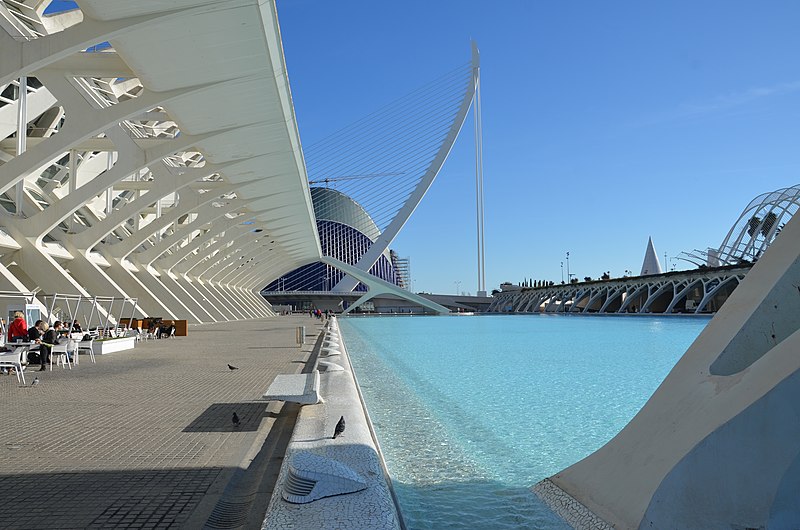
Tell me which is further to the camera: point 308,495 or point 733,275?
point 733,275

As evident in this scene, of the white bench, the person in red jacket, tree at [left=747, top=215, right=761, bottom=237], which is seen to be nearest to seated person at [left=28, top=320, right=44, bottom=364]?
the person in red jacket

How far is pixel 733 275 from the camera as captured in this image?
101ft

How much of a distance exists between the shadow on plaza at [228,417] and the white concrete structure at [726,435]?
245cm

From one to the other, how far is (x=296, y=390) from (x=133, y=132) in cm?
1160

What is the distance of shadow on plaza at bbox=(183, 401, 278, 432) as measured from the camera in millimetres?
4156

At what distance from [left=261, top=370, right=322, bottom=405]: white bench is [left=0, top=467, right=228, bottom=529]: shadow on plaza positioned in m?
1.24

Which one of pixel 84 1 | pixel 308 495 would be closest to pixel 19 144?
pixel 84 1

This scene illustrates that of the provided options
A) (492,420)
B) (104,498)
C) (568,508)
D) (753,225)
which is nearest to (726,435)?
(568,508)

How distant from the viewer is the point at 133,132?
47.0ft

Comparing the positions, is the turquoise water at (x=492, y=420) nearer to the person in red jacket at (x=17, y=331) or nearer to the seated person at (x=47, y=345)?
the seated person at (x=47, y=345)

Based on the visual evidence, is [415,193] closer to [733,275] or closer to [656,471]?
[733,275]

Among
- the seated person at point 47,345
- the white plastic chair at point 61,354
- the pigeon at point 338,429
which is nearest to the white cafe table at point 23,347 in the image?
the seated person at point 47,345

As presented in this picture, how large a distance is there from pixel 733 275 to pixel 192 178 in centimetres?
2550

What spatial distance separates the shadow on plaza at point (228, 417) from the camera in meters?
4.16
